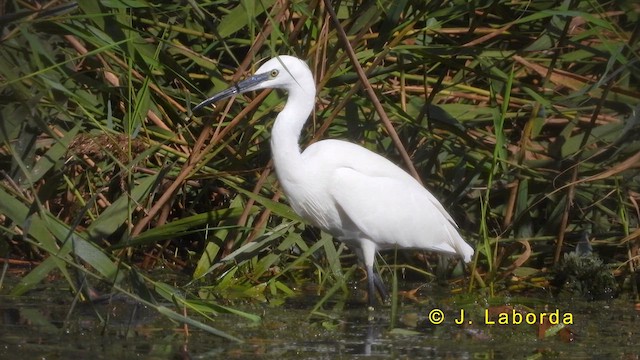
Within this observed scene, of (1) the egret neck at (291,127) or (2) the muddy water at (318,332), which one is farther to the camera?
(1) the egret neck at (291,127)

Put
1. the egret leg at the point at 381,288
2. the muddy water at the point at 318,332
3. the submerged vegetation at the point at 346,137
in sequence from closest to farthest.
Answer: the muddy water at the point at 318,332
the submerged vegetation at the point at 346,137
the egret leg at the point at 381,288

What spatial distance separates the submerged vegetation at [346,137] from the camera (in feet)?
17.6

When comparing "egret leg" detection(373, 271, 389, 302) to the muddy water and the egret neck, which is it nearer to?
the muddy water

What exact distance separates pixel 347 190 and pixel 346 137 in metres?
0.65

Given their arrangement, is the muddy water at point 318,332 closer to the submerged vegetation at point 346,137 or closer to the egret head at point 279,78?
the submerged vegetation at point 346,137

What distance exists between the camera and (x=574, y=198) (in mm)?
5793

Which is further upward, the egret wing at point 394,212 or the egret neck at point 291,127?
the egret neck at point 291,127

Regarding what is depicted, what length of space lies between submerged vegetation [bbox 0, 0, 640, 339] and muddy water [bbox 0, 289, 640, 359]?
1.25ft

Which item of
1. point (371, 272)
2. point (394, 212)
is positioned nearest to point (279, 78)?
point (394, 212)

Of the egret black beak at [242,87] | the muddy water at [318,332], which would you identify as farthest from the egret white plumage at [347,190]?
the muddy water at [318,332]

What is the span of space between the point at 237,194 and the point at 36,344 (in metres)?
1.89

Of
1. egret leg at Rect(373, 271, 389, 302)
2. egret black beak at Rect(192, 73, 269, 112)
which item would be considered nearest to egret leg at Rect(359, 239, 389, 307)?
egret leg at Rect(373, 271, 389, 302)

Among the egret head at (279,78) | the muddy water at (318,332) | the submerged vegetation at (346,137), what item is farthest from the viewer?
the submerged vegetation at (346,137)

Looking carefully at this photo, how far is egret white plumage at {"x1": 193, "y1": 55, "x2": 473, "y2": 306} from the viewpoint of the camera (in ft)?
17.2
